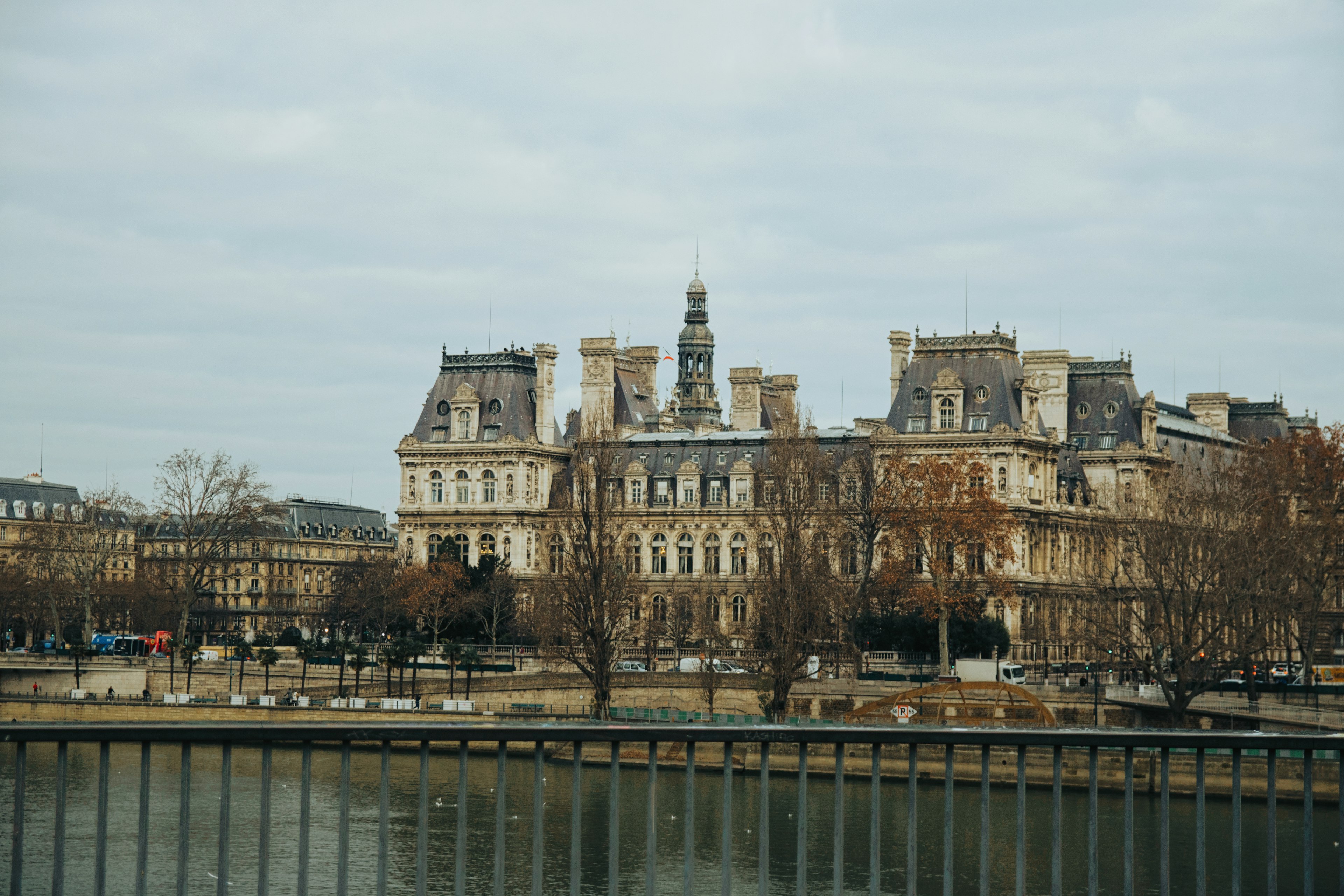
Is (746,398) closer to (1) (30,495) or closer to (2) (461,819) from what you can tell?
(1) (30,495)

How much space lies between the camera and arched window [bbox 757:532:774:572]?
247 feet

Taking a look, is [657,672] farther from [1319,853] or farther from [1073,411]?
[1073,411]

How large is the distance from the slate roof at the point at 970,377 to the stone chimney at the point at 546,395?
22681mm

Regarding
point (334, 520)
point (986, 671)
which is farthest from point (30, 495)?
point (986, 671)

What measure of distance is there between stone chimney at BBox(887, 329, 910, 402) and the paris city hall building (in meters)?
0.09

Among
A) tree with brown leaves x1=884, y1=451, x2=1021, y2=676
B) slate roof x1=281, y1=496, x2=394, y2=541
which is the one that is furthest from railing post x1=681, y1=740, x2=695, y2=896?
slate roof x1=281, y1=496, x2=394, y2=541

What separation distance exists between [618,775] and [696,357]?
438 feet

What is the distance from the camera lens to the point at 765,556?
7838 cm

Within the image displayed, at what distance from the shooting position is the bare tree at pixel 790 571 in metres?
69.2

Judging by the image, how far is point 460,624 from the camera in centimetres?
9662

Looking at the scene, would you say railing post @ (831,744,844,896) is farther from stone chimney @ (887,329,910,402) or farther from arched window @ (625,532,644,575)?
stone chimney @ (887,329,910,402)

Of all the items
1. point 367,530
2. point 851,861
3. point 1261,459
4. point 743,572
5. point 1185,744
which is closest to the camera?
point 1185,744

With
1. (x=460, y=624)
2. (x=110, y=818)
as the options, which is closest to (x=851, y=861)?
(x=110, y=818)

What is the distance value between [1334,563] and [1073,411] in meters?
30.6
